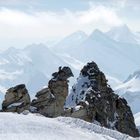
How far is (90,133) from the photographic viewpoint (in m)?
37.9

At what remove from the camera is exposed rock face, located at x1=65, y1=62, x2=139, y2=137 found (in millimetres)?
92275

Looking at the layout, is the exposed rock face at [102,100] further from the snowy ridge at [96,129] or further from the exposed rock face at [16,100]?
the snowy ridge at [96,129]


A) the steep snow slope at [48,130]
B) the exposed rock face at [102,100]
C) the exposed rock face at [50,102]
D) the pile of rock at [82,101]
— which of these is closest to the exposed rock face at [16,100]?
the pile of rock at [82,101]

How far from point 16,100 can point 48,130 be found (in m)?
28.7

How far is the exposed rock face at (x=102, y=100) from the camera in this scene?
92275 millimetres

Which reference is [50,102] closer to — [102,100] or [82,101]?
[82,101]

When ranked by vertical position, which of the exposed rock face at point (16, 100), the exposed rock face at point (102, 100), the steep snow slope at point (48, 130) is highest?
the exposed rock face at point (102, 100)

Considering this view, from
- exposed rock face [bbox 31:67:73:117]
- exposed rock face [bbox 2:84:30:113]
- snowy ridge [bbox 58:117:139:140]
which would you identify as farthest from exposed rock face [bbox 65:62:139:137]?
snowy ridge [bbox 58:117:139:140]

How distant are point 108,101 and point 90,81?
5199mm

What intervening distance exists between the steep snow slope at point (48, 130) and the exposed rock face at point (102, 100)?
157 ft

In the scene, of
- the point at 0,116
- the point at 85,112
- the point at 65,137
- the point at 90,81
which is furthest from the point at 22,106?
the point at 90,81

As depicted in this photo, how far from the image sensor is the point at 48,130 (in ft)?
119

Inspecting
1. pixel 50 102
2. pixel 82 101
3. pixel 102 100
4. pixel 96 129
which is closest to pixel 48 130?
pixel 96 129

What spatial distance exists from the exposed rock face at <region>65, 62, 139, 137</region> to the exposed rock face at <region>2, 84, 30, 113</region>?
2480 cm
